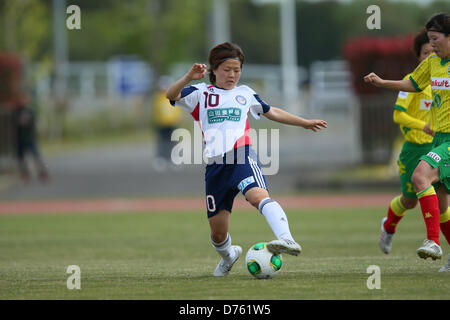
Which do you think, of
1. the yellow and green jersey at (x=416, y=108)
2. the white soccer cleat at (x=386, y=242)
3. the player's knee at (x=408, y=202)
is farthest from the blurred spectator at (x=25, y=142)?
the yellow and green jersey at (x=416, y=108)

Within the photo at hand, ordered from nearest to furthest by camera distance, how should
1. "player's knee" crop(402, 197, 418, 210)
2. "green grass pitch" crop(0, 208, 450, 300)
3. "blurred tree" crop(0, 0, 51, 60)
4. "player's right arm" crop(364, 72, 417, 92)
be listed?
"green grass pitch" crop(0, 208, 450, 300) → "player's right arm" crop(364, 72, 417, 92) → "player's knee" crop(402, 197, 418, 210) → "blurred tree" crop(0, 0, 51, 60)

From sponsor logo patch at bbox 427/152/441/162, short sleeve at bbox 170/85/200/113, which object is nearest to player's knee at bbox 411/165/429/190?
sponsor logo patch at bbox 427/152/441/162

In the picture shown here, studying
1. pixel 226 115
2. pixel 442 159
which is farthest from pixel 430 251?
pixel 226 115

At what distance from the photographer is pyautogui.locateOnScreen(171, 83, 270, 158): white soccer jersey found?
7.65 metres

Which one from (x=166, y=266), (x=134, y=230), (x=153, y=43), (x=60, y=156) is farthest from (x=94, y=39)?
(x=166, y=266)

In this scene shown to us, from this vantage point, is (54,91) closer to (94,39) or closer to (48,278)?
(94,39)

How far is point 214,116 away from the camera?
771cm

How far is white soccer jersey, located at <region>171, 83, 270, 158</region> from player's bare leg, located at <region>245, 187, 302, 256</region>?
0.53 m

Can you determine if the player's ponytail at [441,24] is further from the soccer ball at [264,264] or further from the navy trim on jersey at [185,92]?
the soccer ball at [264,264]

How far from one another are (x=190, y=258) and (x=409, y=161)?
2.91 m

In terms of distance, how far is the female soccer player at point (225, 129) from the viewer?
7.54 m

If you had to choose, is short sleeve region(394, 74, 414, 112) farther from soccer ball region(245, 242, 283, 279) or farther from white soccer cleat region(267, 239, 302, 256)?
white soccer cleat region(267, 239, 302, 256)

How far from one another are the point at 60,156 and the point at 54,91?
8.52 metres

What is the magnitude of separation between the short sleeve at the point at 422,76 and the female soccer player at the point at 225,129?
1.05m
